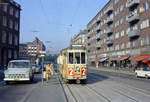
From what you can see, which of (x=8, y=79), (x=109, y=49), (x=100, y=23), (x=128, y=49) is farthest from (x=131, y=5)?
(x=8, y=79)

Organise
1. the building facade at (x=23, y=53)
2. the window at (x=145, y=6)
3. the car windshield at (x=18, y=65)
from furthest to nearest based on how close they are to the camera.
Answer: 1. the window at (x=145, y=6)
2. the building facade at (x=23, y=53)
3. the car windshield at (x=18, y=65)

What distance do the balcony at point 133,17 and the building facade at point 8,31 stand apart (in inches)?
1086

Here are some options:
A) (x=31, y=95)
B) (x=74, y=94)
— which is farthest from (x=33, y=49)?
(x=74, y=94)

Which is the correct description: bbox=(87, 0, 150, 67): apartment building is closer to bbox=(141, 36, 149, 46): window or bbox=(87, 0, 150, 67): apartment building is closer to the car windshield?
bbox=(141, 36, 149, 46): window

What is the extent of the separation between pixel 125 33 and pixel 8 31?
30104mm

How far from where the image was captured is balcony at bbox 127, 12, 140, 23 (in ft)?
137

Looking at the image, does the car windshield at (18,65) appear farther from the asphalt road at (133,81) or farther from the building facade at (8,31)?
the building facade at (8,31)

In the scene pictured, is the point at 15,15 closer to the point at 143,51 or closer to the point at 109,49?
the point at 109,49

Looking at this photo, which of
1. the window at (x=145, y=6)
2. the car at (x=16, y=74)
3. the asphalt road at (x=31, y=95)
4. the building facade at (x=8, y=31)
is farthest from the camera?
the building facade at (x=8, y=31)

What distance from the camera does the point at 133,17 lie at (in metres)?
42.4

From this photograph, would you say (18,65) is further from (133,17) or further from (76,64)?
(133,17)

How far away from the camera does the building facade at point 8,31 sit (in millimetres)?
47062

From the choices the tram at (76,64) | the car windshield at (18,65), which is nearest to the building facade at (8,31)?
the car windshield at (18,65)

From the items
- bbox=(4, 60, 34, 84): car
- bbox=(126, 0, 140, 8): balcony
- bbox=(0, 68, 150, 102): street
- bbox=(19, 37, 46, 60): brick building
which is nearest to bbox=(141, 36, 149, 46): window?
bbox=(126, 0, 140, 8): balcony
